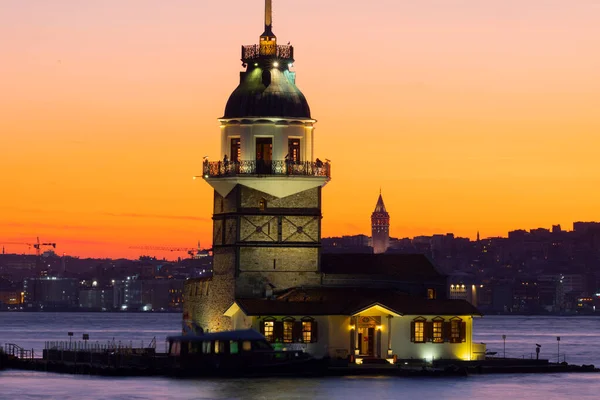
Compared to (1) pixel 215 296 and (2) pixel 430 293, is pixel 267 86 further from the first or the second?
(2) pixel 430 293

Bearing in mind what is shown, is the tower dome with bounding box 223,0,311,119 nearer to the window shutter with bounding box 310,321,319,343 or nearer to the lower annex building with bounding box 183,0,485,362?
the lower annex building with bounding box 183,0,485,362

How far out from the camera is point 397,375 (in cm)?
8169

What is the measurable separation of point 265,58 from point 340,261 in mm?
11257

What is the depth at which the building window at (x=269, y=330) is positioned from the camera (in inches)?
3275

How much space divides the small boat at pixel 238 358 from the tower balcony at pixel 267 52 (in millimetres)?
15484

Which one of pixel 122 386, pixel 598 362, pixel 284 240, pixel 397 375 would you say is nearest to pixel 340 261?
pixel 284 240

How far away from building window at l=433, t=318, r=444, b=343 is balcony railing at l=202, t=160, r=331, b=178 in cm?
928

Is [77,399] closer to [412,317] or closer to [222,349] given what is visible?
[222,349]

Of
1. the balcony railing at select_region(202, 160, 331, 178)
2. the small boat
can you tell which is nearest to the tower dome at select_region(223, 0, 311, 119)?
the balcony railing at select_region(202, 160, 331, 178)

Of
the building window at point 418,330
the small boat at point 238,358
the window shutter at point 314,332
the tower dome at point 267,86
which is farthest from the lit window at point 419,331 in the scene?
the tower dome at point 267,86

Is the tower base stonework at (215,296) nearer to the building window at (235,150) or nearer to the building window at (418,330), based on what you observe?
the building window at (235,150)

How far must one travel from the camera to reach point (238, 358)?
80375 mm

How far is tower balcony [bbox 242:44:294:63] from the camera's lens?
88875 mm

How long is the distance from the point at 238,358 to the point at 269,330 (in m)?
3.41
